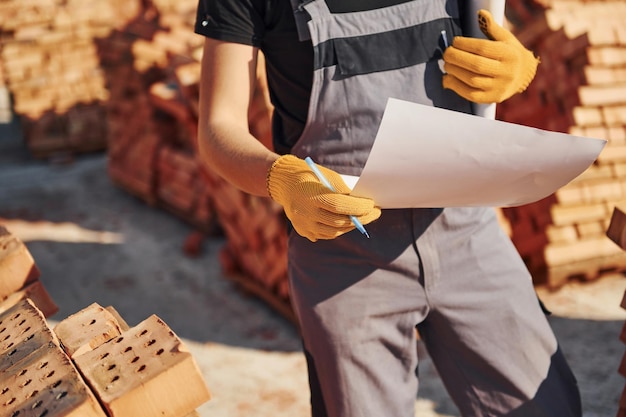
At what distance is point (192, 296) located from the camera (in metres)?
4.47

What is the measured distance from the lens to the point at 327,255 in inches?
72.1

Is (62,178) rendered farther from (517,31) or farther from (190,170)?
(517,31)

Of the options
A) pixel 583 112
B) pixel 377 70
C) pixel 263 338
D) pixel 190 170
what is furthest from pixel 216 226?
pixel 377 70

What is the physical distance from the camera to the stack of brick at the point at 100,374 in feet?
4.59

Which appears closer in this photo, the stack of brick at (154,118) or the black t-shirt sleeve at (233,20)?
the black t-shirt sleeve at (233,20)

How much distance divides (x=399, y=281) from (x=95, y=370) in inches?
28.8

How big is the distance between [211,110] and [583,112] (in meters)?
2.30

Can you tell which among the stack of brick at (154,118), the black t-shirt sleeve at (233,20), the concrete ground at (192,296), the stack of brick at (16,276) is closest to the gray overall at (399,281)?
the black t-shirt sleeve at (233,20)

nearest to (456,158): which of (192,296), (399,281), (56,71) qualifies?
(399,281)

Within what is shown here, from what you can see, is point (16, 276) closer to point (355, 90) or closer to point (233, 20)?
point (233, 20)

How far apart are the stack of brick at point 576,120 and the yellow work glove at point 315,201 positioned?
2313 mm

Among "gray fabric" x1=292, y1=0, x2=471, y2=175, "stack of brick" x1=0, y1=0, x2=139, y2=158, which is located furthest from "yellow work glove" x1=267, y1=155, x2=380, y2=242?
"stack of brick" x1=0, y1=0, x2=139, y2=158

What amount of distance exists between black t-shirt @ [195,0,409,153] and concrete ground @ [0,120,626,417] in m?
1.79

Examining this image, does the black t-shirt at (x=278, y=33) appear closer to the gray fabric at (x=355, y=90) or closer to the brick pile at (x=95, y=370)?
the gray fabric at (x=355, y=90)
